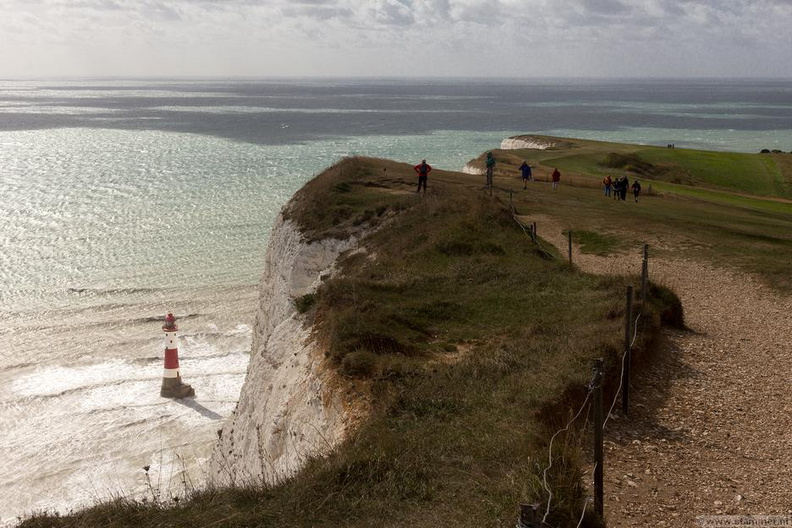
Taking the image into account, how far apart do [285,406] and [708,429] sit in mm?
7744

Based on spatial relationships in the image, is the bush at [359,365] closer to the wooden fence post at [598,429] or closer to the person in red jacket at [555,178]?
the wooden fence post at [598,429]

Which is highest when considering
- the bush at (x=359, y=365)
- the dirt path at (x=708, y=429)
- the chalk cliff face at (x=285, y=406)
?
the bush at (x=359, y=365)

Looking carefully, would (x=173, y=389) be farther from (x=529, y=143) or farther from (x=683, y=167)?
(x=529, y=143)

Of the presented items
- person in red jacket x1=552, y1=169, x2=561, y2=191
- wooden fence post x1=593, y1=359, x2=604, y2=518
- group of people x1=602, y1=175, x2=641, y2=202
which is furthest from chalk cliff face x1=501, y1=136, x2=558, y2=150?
wooden fence post x1=593, y1=359, x2=604, y2=518

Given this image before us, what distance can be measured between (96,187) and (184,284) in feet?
92.2

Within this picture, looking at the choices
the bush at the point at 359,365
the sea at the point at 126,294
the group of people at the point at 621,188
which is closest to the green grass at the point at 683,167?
the group of people at the point at 621,188

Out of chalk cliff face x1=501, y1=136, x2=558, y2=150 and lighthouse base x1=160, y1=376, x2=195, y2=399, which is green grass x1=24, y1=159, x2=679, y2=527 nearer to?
lighthouse base x1=160, y1=376, x2=195, y2=399

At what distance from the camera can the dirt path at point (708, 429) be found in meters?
9.52

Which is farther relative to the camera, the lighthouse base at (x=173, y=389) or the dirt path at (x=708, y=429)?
the lighthouse base at (x=173, y=389)

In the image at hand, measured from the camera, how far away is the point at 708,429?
38.5 feet

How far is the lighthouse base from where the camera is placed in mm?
24422

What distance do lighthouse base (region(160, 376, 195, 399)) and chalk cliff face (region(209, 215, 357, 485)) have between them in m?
2.72

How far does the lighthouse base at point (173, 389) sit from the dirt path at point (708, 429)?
15427 mm

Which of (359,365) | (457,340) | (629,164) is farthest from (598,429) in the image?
(629,164)
